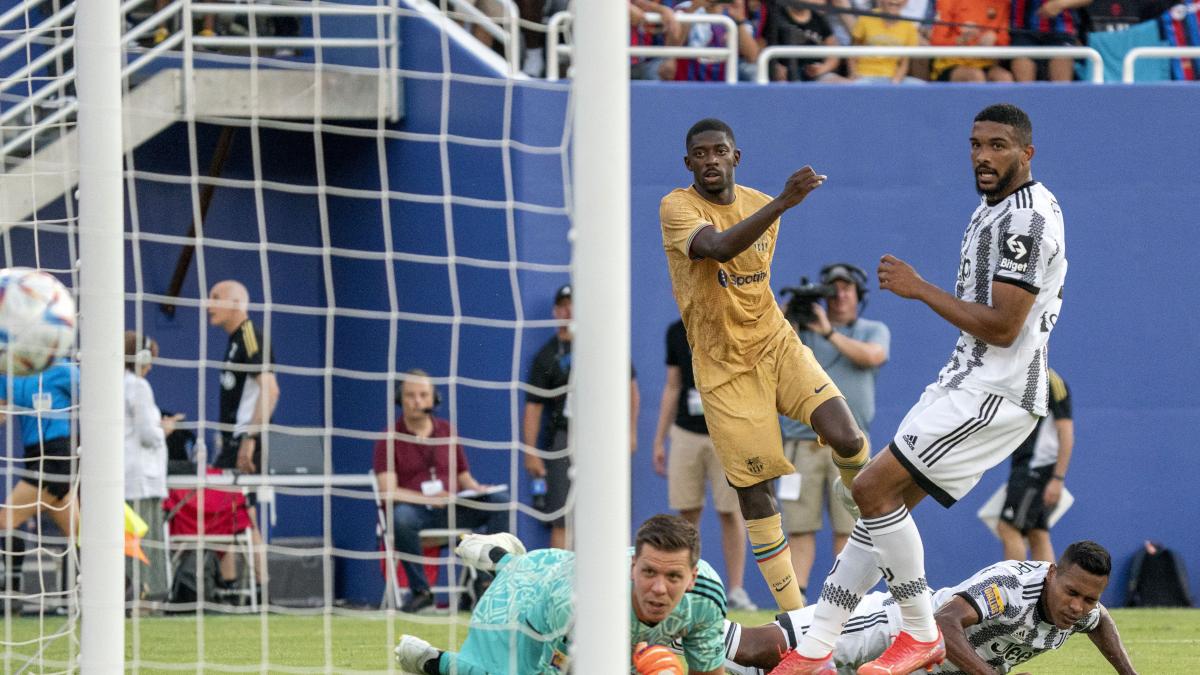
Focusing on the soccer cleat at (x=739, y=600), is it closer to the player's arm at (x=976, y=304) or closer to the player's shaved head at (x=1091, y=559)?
the player's shaved head at (x=1091, y=559)

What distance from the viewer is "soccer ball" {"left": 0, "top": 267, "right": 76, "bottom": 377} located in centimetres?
664

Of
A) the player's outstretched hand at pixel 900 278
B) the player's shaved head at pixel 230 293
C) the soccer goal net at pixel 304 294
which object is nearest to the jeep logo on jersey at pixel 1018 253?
the player's outstretched hand at pixel 900 278

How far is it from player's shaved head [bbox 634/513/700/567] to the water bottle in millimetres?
6350

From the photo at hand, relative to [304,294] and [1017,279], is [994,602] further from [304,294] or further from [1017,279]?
[304,294]

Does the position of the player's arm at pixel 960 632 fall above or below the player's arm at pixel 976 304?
below

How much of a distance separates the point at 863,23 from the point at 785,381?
647cm

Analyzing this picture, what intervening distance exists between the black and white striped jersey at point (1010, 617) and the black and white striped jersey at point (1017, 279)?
0.86 m

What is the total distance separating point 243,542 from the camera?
12641 millimetres

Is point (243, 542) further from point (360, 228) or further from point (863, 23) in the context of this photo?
point (863, 23)

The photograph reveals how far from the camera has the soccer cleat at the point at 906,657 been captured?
646 centimetres

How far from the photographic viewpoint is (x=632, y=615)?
20.5ft

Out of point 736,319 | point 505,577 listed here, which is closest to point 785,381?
point 736,319

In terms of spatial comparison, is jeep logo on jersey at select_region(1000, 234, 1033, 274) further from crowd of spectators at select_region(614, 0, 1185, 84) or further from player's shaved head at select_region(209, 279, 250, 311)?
crowd of spectators at select_region(614, 0, 1185, 84)

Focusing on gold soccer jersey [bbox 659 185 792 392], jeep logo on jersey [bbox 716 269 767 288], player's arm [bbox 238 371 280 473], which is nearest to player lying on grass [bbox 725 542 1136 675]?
gold soccer jersey [bbox 659 185 792 392]
